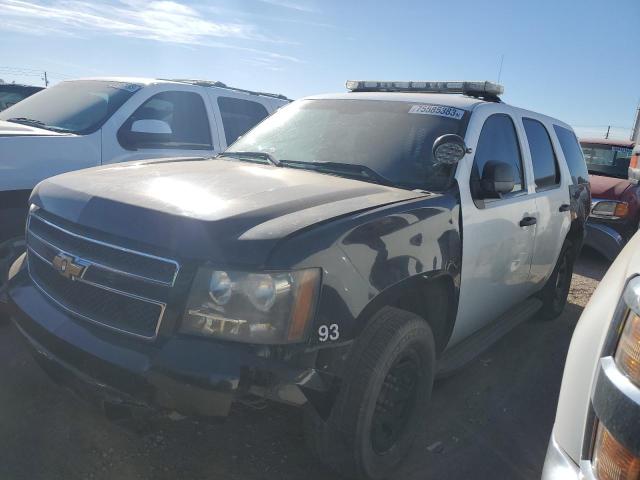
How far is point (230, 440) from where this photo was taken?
2924mm

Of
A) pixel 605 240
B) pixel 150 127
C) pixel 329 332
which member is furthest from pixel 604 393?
pixel 605 240

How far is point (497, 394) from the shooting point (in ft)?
12.4

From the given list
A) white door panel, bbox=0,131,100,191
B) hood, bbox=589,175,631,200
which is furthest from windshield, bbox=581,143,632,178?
white door panel, bbox=0,131,100,191

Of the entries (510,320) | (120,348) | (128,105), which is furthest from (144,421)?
(128,105)

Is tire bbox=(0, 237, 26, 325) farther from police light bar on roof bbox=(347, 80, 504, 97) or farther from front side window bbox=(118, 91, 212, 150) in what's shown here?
police light bar on roof bbox=(347, 80, 504, 97)

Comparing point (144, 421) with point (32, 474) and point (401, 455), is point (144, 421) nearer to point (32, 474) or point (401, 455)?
point (32, 474)

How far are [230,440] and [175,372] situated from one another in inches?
44.9

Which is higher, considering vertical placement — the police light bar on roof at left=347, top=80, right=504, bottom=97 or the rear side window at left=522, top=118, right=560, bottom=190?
the police light bar on roof at left=347, top=80, right=504, bottom=97

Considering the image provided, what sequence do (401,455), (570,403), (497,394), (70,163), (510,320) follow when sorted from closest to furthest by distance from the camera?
(570,403) → (401,455) → (497,394) → (510,320) → (70,163)

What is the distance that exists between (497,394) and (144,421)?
2.52 metres

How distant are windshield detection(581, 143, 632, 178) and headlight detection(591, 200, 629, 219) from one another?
1.23 meters

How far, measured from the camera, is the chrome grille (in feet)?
6.93

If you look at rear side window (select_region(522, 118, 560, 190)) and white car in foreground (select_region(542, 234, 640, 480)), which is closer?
white car in foreground (select_region(542, 234, 640, 480))

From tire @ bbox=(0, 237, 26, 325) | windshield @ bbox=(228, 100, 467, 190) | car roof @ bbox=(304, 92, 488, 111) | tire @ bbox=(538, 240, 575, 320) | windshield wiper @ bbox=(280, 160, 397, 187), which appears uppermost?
car roof @ bbox=(304, 92, 488, 111)
